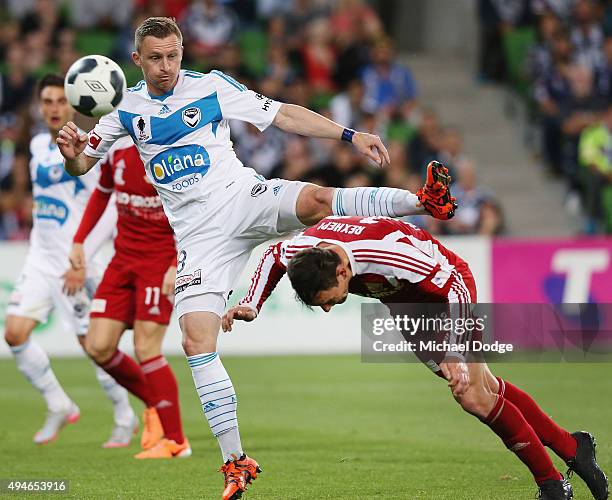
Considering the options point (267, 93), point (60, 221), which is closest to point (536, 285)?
point (267, 93)

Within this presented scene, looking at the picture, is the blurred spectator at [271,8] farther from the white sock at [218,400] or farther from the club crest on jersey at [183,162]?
the white sock at [218,400]

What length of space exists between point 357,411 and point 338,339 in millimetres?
4689

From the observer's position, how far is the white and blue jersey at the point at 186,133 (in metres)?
7.22

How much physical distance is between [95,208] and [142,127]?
2114mm

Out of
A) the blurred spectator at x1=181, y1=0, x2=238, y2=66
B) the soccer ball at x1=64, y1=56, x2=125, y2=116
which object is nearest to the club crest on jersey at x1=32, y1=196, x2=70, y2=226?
the soccer ball at x1=64, y1=56, x2=125, y2=116

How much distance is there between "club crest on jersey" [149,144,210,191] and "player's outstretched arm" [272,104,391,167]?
461mm

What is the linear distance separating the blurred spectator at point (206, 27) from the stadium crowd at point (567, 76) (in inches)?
197

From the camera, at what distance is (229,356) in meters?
16.0

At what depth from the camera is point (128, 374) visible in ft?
30.2

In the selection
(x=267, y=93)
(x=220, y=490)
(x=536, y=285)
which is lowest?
(x=220, y=490)

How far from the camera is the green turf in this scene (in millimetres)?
7402

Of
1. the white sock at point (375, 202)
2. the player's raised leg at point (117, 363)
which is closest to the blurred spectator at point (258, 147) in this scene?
the player's raised leg at point (117, 363)

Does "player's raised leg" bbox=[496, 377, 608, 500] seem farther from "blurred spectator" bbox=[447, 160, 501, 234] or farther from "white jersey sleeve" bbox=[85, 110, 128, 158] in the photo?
"blurred spectator" bbox=[447, 160, 501, 234]

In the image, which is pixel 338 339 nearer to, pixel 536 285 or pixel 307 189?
pixel 536 285
